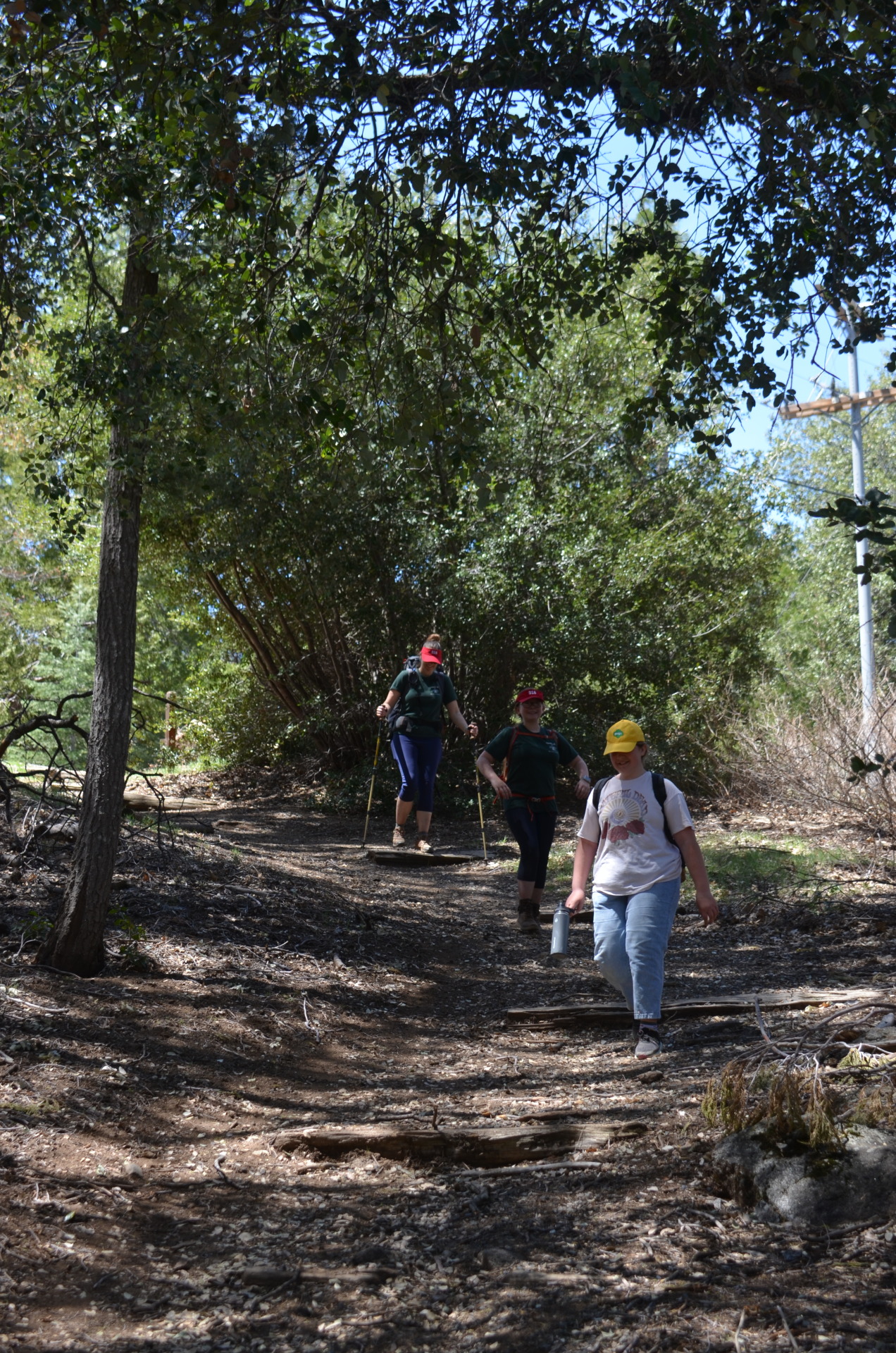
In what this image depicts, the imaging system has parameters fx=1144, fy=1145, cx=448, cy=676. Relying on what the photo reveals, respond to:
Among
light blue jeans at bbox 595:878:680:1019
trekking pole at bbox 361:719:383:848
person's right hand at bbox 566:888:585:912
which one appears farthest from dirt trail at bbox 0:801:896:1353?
trekking pole at bbox 361:719:383:848

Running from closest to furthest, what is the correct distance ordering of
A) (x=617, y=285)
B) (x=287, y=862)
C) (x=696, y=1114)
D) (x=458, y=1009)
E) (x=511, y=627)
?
(x=696, y=1114), (x=458, y=1009), (x=617, y=285), (x=287, y=862), (x=511, y=627)

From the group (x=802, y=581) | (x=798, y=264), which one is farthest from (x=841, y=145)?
(x=802, y=581)

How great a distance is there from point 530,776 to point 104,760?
12.3ft

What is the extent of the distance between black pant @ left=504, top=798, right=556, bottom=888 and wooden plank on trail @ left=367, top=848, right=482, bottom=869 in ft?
10.5

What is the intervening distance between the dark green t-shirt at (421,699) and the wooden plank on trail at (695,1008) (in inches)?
197

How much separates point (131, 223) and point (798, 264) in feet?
13.5

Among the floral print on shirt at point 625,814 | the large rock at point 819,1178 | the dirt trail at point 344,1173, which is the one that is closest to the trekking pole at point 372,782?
the dirt trail at point 344,1173

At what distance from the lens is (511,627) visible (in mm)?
15109

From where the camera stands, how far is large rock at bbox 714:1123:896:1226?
11.0 ft

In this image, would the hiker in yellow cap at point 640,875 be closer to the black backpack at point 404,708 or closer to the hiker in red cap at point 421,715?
the hiker in red cap at point 421,715

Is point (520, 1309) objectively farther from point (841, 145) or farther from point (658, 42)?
point (841, 145)

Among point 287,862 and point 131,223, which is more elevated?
point 131,223

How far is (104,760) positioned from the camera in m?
5.70

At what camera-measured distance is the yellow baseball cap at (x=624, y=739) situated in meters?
5.54
